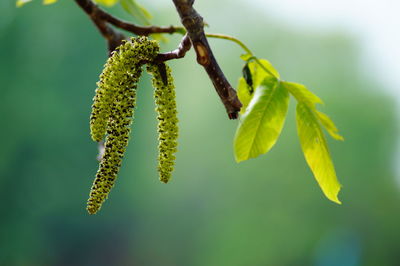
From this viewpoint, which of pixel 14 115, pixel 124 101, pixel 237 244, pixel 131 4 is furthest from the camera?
pixel 237 244

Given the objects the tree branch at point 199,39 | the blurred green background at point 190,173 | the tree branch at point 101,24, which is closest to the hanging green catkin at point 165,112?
the tree branch at point 199,39

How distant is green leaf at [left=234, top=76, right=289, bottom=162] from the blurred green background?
23.9 metres

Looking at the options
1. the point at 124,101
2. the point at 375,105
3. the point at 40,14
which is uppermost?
the point at 124,101

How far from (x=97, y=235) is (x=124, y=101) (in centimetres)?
2653

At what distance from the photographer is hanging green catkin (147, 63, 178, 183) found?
137 centimetres

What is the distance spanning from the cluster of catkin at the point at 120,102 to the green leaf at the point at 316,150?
34 centimetres

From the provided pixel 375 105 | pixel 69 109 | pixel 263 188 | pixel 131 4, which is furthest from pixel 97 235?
pixel 131 4

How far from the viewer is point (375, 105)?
27.1m

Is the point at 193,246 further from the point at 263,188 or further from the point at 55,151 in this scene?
the point at 55,151

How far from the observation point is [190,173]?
28.4 meters

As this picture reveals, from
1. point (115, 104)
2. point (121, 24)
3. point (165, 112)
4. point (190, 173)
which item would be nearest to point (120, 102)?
point (115, 104)

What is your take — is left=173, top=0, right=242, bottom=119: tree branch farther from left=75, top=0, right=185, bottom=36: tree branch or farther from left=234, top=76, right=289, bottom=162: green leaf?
left=75, top=0, right=185, bottom=36: tree branch

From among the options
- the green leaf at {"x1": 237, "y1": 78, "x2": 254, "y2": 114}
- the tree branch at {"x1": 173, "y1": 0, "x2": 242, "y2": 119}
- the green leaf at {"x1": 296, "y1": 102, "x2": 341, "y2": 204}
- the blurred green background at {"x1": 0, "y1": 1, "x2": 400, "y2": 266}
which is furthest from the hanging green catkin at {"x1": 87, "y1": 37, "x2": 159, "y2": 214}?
the blurred green background at {"x1": 0, "y1": 1, "x2": 400, "y2": 266}

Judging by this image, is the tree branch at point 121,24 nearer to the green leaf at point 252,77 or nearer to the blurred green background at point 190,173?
the green leaf at point 252,77
